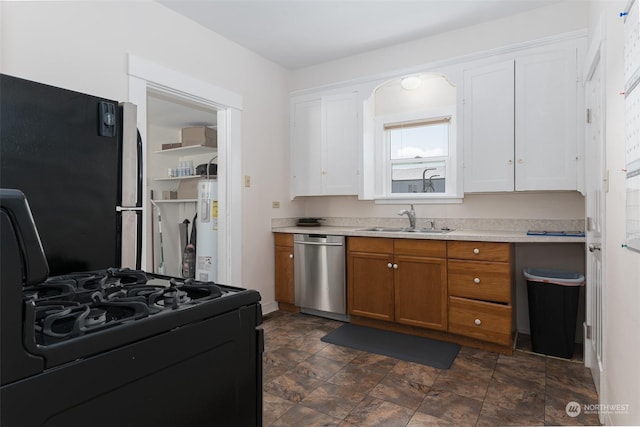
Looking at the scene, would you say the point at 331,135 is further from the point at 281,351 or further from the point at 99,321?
the point at 99,321

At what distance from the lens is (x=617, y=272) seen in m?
1.58

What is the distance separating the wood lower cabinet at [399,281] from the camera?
2.90 meters

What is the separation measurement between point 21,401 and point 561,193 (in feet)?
11.4

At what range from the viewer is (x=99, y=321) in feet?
2.34

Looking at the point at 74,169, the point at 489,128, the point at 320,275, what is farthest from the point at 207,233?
the point at 489,128

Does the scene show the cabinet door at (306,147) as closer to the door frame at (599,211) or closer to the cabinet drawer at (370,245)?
the cabinet drawer at (370,245)

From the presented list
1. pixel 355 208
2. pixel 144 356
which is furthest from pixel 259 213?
pixel 144 356

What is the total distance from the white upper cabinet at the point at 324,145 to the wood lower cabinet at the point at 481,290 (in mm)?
1353

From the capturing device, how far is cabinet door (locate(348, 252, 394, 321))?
3.13 metres

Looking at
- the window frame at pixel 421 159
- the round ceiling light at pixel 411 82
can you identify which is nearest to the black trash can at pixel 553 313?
the window frame at pixel 421 159

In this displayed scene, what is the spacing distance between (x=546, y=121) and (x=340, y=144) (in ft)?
6.11

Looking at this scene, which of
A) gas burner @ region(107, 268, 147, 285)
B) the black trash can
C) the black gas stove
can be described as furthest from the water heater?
the black trash can

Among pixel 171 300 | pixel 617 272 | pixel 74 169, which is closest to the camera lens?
pixel 171 300

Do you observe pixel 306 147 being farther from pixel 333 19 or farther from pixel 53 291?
pixel 53 291
